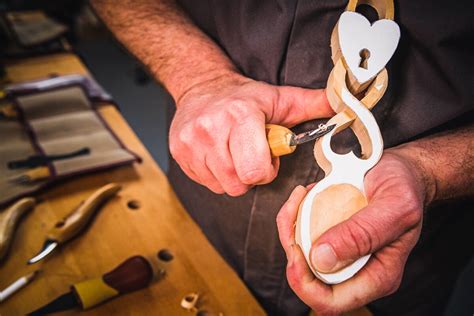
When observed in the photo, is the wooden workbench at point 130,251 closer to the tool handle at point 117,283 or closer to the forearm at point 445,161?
the tool handle at point 117,283

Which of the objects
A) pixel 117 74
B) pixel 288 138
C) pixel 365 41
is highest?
pixel 365 41

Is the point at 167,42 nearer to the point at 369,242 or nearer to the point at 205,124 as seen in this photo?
the point at 205,124

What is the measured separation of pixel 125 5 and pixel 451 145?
0.73 m

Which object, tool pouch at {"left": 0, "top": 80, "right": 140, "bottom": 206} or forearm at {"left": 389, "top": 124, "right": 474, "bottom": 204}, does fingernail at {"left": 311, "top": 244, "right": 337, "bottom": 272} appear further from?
tool pouch at {"left": 0, "top": 80, "right": 140, "bottom": 206}

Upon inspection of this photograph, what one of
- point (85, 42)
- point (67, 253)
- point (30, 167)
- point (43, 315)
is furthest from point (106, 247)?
point (85, 42)

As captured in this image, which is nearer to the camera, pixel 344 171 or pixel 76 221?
pixel 344 171

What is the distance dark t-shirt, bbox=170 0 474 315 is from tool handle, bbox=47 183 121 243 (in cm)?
20

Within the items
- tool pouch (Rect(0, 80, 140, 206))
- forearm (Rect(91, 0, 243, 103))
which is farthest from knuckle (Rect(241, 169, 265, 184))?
tool pouch (Rect(0, 80, 140, 206))

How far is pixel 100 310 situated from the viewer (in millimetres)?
720

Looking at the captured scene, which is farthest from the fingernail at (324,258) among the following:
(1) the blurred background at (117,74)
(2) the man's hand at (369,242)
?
(1) the blurred background at (117,74)

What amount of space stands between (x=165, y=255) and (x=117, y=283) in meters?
0.14

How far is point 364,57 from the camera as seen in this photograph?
54 cm

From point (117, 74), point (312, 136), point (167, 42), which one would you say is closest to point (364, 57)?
point (312, 136)

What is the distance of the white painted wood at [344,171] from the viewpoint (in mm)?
527
